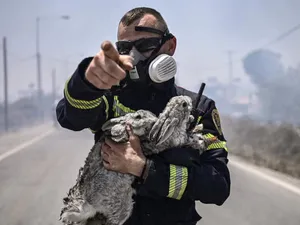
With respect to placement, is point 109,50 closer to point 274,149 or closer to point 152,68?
point 152,68

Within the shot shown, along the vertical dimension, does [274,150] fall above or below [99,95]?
below

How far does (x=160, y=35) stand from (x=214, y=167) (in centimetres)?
65

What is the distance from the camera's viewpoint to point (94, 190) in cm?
200

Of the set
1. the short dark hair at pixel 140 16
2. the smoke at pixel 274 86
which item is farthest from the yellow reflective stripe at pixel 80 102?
the smoke at pixel 274 86

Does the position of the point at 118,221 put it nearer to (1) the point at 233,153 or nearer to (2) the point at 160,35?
(2) the point at 160,35

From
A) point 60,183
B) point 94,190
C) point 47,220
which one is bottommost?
point 60,183

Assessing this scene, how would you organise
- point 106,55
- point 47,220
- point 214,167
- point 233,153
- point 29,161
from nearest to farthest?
1. point 106,55
2. point 214,167
3. point 47,220
4. point 29,161
5. point 233,153

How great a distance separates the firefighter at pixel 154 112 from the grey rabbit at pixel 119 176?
4 centimetres

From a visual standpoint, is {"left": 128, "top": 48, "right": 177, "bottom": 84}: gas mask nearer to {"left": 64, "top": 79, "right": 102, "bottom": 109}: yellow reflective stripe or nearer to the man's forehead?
the man's forehead

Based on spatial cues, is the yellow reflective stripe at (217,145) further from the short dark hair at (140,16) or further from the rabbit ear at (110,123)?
the short dark hair at (140,16)

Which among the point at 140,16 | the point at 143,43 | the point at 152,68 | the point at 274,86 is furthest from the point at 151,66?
the point at 274,86

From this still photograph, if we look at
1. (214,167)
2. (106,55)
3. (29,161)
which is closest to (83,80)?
(106,55)

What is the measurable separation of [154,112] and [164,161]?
0.25 meters

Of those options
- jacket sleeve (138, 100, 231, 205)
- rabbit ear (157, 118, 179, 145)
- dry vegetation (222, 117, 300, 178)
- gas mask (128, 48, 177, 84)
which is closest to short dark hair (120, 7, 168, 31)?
gas mask (128, 48, 177, 84)
